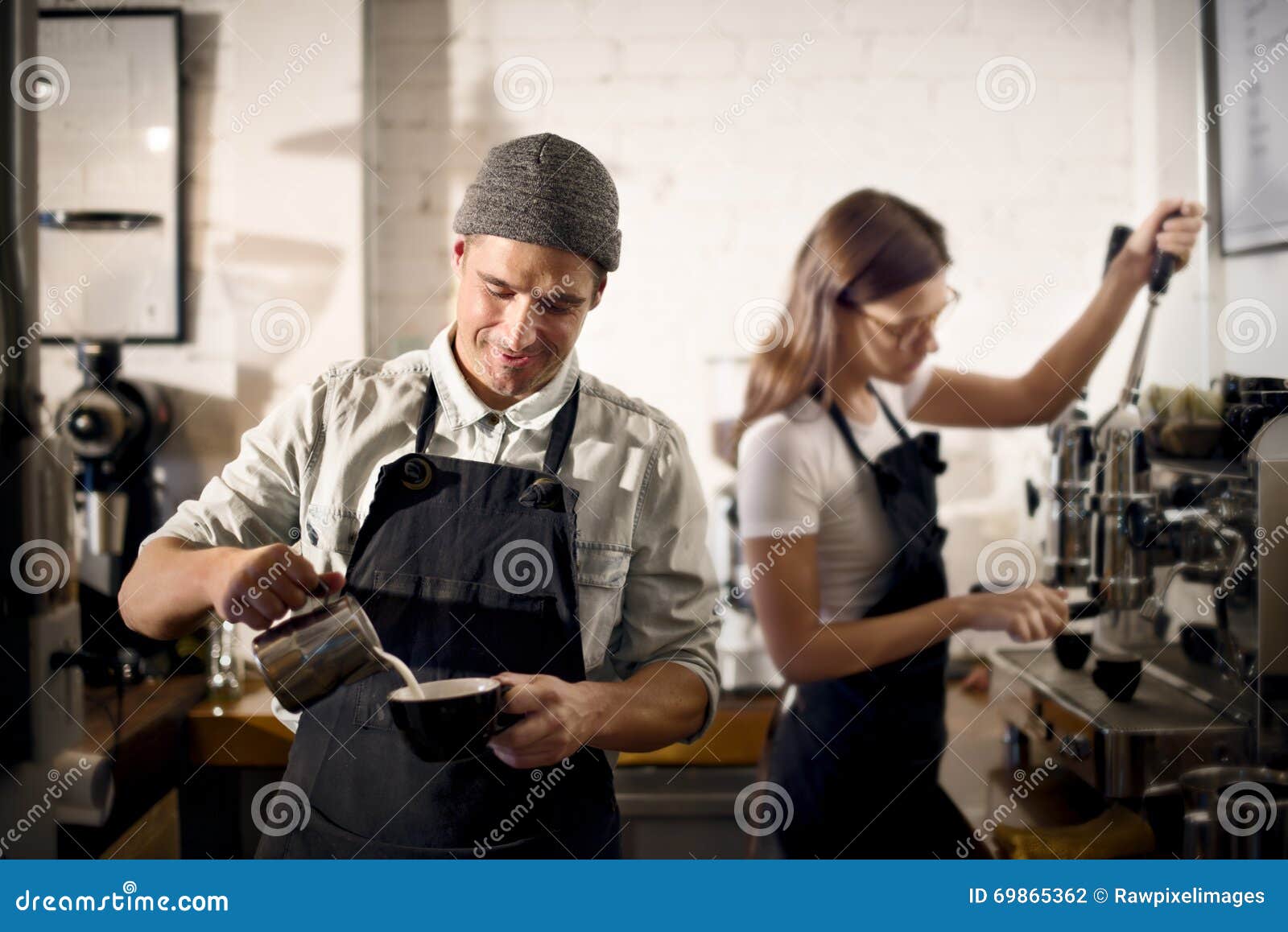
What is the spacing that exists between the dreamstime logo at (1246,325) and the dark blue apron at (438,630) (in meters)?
1.15

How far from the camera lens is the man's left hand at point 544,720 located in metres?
1.34

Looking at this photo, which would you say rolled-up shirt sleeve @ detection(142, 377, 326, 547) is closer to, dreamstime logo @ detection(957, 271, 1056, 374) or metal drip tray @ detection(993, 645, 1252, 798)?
dreamstime logo @ detection(957, 271, 1056, 374)

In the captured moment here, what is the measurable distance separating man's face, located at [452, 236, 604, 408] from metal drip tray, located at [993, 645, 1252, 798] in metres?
0.93

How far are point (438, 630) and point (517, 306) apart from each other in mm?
461

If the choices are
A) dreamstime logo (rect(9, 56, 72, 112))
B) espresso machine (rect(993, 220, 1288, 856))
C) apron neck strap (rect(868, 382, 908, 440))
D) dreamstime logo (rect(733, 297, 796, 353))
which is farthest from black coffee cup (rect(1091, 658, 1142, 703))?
dreamstime logo (rect(9, 56, 72, 112))

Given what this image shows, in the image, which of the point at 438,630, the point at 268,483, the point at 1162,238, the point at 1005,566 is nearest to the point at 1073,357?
the point at 1162,238

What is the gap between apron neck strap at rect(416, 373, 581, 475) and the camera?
4.95ft

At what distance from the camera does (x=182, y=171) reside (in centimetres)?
176

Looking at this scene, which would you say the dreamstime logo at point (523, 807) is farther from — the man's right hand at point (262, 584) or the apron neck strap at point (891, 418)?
the apron neck strap at point (891, 418)

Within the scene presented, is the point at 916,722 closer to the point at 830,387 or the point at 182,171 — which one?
the point at 830,387

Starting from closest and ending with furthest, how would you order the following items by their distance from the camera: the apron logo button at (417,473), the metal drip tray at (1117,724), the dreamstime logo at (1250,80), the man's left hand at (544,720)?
the man's left hand at (544,720) < the apron logo button at (417,473) < the metal drip tray at (1117,724) < the dreamstime logo at (1250,80)

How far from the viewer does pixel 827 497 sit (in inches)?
65.4

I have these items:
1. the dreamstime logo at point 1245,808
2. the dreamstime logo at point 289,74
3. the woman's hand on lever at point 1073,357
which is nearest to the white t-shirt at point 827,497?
the woman's hand on lever at point 1073,357

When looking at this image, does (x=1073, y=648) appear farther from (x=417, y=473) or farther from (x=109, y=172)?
(x=109, y=172)
